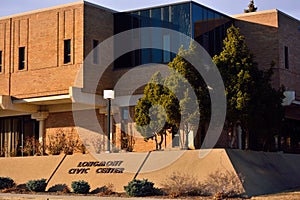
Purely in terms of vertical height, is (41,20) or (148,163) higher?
(41,20)

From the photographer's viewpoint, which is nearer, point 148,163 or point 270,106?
point 148,163

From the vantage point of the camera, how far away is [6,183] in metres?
25.8

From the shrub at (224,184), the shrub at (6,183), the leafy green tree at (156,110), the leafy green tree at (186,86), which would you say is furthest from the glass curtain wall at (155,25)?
the shrub at (224,184)

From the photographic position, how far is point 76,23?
108 feet

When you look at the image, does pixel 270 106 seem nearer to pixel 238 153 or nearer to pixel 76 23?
pixel 238 153

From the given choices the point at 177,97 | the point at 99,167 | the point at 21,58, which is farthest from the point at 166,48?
the point at 99,167

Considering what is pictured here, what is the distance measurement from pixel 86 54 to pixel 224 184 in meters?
14.2

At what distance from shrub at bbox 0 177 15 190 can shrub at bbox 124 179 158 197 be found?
273 inches

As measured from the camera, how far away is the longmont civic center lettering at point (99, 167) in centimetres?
2444

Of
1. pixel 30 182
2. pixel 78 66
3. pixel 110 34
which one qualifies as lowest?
pixel 30 182

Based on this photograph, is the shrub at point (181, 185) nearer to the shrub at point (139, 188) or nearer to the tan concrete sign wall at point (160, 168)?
the tan concrete sign wall at point (160, 168)

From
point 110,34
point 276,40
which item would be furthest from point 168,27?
point 276,40

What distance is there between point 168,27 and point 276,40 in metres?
7.21

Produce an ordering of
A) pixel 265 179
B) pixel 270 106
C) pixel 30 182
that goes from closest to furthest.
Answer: pixel 265 179
pixel 30 182
pixel 270 106
